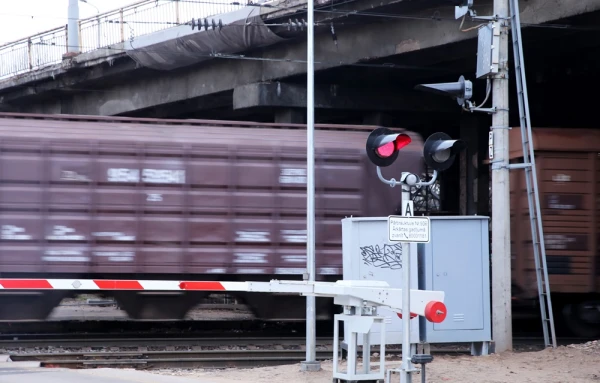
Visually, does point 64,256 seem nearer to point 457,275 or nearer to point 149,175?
point 149,175

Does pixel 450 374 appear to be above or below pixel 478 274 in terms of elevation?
below

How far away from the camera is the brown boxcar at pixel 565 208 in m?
14.6

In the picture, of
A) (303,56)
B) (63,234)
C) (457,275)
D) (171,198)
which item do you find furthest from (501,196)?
(303,56)

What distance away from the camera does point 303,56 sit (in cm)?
1897

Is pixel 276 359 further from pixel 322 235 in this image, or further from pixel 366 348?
pixel 366 348

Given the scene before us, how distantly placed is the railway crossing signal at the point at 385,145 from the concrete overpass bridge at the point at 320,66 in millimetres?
7362

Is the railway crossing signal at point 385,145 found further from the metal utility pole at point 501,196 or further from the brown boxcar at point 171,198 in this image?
the brown boxcar at point 171,198

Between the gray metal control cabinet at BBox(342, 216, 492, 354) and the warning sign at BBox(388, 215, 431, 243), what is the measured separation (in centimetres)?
373

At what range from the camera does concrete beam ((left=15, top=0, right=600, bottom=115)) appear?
15242 mm

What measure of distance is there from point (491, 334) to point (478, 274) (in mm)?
1224

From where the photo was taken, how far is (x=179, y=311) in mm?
14133

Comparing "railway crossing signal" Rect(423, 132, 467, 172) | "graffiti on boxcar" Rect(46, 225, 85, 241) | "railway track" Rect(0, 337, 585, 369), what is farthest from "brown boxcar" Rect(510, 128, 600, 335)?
"graffiti on boxcar" Rect(46, 225, 85, 241)

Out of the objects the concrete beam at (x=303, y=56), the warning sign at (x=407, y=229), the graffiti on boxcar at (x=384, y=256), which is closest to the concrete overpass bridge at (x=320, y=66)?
the concrete beam at (x=303, y=56)

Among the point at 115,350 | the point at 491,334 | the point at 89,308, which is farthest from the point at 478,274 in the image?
the point at 89,308
